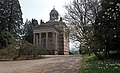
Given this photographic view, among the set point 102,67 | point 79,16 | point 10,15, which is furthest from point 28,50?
point 10,15

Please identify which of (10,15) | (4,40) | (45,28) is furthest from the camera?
(45,28)

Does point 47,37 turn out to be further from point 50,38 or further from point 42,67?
point 42,67

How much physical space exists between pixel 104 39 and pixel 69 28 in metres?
15.2

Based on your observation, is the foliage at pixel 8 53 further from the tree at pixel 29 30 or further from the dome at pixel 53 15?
the tree at pixel 29 30

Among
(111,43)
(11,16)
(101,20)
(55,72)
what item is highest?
(11,16)

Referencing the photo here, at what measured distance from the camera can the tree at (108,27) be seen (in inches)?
976

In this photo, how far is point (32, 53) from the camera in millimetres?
36625

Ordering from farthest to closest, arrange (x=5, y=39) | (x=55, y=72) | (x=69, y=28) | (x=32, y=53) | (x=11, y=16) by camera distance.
A: (x=11, y=16) → (x=5, y=39) → (x=69, y=28) → (x=32, y=53) → (x=55, y=72)

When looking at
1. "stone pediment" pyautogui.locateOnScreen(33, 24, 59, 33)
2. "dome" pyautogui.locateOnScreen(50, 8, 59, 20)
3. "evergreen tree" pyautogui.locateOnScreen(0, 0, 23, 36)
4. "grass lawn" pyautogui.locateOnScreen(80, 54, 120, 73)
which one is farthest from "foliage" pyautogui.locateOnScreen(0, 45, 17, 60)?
"dome" pyautogui.locateOnScreen(50, 8, 59, 20)

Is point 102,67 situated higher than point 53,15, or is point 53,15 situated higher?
point 53,15

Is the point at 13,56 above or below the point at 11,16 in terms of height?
below

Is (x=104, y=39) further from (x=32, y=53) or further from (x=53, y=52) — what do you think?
(x=53, y=52)

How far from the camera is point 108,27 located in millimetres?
25250

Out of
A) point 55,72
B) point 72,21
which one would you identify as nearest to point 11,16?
point 72,21
